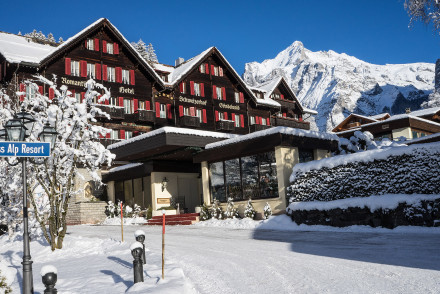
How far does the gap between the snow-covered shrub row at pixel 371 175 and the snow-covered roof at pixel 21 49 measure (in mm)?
24209

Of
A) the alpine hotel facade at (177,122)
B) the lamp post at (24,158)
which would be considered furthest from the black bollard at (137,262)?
the alpine hotel facade at (177,122)

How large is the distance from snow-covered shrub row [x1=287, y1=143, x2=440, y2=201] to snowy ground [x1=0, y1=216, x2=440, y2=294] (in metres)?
1.69

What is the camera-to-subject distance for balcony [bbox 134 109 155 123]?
36.7 meters

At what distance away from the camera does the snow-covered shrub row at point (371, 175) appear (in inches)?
545

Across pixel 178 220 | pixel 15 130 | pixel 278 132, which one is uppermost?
pixel 278 132

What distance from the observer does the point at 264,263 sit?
9.08 meters

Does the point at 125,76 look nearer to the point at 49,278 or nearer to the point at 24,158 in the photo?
the point at 24,158

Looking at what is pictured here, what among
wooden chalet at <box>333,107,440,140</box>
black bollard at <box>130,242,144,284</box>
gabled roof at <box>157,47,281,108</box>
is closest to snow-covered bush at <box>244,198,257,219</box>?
black bollard at <box>130,242,144,284</box>

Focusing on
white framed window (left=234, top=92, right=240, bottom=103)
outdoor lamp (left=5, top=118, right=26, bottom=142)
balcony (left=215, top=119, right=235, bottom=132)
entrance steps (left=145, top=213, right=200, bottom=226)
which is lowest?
entrance steps (left=145, top=213, right=200, bottom=226)

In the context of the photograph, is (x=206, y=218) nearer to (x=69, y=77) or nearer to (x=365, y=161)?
(x=365, y=161)

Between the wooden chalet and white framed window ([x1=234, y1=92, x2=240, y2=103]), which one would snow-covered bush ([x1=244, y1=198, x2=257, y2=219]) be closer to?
white framed window ([x1=234, y1=92, x2=240, y2=103])

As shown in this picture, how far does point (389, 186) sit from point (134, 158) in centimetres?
1580

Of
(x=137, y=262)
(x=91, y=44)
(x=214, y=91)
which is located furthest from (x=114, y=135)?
(x=137, y=262)

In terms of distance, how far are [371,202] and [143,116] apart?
25.8 metres
